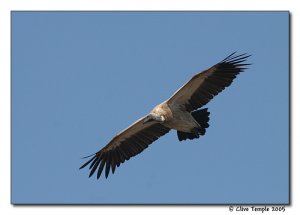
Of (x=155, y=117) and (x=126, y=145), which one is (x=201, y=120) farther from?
(x=126, y=145)

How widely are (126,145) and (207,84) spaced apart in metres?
2.11

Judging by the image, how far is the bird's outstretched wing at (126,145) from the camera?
476 inches

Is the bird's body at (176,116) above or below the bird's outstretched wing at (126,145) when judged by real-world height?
above

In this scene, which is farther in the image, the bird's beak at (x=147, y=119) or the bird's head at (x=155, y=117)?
the bird's beak at (x=147, y=119)

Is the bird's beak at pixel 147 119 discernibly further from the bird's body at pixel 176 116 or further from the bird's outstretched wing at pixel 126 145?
the bird's outstretched wing at pixel 126 145

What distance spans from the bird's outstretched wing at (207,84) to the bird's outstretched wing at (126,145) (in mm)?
900

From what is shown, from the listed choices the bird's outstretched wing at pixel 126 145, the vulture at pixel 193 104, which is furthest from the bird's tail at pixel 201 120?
the bird's outstretched wing at pixel 126 145

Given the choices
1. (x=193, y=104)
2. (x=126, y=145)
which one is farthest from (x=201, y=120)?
(x=126, y=145)

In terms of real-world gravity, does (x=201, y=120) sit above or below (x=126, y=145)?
above

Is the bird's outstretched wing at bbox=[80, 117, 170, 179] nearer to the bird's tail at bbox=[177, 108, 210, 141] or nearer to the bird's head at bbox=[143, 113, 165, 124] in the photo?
the bird's head at bbox=[143, 113, 165, 124]

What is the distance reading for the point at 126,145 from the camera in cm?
1225

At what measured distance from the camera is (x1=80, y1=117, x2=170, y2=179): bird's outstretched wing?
12.1 m

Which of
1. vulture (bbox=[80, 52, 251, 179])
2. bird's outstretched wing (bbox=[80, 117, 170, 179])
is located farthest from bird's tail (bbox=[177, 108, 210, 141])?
bird's outstretched wing (bbox=[80, 117, 170, 179])
